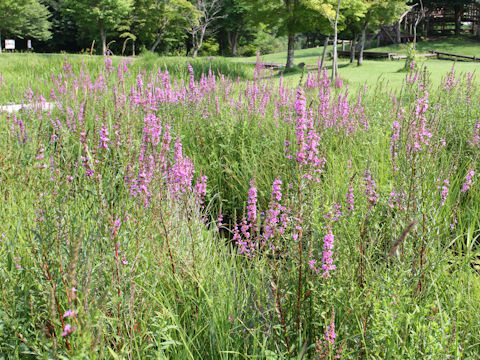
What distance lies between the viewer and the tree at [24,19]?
40.4 m

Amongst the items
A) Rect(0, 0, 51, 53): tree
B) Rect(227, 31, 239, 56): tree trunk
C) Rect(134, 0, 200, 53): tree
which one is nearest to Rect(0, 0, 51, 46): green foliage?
Rect(0, 0, 51, 53): tree

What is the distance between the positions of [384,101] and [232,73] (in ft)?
33.3

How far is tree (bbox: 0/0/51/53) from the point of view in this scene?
132 feet

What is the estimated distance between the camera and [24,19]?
4312 centimetres

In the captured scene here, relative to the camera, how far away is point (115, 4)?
40.7 metres

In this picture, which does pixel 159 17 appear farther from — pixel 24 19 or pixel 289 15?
pixel 289 15

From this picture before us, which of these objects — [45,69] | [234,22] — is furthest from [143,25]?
[45,69]

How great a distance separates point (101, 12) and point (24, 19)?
924 cm

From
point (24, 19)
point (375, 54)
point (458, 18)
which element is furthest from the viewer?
point (24, 19)

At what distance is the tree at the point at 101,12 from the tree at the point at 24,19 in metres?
3.76

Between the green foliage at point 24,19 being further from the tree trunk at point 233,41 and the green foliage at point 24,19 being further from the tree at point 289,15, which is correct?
the tree at point 289,15

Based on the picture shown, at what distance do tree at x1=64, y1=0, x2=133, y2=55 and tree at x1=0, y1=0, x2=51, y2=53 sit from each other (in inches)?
148

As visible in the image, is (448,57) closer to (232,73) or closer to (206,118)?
(232,73)

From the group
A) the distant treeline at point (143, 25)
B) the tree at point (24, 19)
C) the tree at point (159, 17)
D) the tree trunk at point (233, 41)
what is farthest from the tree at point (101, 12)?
the tree trunk at point (233, 41)
